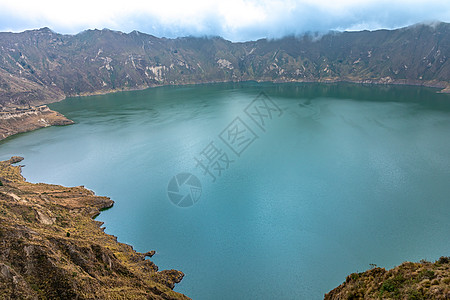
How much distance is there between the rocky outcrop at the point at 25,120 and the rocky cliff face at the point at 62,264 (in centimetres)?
7368

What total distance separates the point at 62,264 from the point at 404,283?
23012mm

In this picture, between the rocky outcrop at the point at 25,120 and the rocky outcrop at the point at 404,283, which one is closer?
the rocky outcrop at the point at 404,283

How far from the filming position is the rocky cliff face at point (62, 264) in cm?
1712

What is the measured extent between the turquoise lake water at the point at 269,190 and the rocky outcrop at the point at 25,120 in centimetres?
587

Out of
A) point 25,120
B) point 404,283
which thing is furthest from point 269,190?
point 25,120

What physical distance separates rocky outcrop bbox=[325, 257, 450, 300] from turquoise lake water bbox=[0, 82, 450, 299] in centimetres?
817

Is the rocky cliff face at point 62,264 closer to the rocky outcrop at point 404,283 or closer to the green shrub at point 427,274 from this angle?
the rocky outcrop at point 404,283

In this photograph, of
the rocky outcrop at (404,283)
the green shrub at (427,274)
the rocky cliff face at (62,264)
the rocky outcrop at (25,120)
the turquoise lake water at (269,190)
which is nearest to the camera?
the rocky outcrop at (404,283)

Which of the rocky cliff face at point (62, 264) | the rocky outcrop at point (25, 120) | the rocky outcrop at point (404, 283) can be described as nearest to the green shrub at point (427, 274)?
the rocky outcrop at point (404, 283)

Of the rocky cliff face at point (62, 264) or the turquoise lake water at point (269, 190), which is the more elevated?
the rocky cliff face at point (62, 264)

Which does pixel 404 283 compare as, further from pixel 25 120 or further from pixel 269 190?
pixel 25 120

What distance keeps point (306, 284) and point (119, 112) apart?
111813 millimetres

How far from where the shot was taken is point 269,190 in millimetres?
42906

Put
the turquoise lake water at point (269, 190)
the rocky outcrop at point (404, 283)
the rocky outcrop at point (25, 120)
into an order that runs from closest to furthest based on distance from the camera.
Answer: the rocky outcrop at point (404, 283) → the turquoise lake water at point (269, 190) → the rocky outcrop at point (25, 120)
